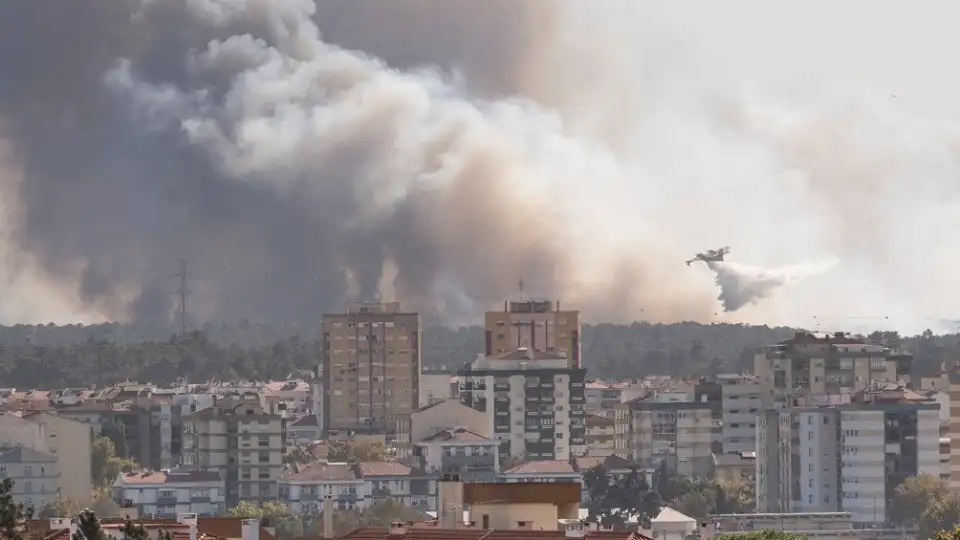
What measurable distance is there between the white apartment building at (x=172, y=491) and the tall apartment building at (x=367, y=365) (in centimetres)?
2617

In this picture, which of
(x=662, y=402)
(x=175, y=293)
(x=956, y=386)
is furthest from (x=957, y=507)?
(x=175, y=293)

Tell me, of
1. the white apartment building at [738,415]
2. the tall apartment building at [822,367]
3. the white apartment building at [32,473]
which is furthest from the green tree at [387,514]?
the white apartment building at [738,415]

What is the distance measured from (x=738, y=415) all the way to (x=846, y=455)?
64.3ft

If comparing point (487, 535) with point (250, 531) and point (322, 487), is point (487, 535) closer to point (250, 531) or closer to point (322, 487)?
point (250, 531)

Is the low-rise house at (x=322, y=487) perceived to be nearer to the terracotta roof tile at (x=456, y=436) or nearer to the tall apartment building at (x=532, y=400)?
the terracotta roof tile at (x=456, y=436)

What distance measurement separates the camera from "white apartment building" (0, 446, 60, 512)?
91.0 m

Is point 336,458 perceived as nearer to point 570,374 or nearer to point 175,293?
point 570,374

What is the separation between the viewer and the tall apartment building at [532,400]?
4500 inches

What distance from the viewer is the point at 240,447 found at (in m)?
102

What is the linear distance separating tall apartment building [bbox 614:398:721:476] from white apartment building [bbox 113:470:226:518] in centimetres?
1978

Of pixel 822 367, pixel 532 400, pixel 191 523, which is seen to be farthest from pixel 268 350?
pixel 191 523

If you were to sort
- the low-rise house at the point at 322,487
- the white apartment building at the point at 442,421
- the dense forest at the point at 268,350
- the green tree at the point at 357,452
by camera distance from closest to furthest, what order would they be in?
the low-rise house at the point at 322,487 → the green tree at the point at 357,452 → the white apartment building at the point at 442,421 → the dense forest at the point at 268,350

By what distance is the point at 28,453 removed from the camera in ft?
308

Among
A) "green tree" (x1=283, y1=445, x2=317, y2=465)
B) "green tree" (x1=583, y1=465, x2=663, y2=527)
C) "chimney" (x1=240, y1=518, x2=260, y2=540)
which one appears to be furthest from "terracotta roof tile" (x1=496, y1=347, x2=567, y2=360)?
"chimney" (x1=240, y1=518, x2=260, y2=540)
